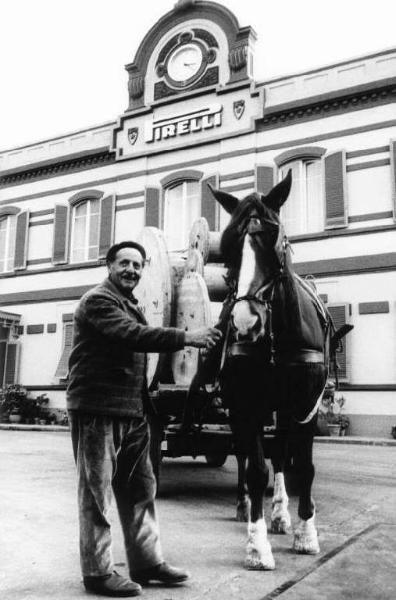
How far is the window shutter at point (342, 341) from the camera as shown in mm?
15695

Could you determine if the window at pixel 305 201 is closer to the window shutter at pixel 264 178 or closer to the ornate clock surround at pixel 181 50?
the window shutter at pixel 264 178

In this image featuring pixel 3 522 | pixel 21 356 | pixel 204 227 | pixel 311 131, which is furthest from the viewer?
pixel 21 356

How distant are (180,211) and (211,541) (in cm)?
1574

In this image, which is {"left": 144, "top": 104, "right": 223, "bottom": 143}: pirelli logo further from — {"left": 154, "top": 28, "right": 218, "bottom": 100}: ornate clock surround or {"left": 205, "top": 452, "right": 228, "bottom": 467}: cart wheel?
{"left": 205, "top": 452, "right": 228, "bottom": 467}: cart wheel

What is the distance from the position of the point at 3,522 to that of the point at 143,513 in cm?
205

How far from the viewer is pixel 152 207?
19781 mm

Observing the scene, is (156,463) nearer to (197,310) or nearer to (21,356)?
(197,310)

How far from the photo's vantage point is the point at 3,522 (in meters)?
5.03

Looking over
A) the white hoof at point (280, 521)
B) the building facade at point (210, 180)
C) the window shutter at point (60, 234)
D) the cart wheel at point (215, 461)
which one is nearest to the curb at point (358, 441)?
the building facade at point (210, 180)

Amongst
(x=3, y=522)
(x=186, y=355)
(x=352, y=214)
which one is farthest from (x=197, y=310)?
(x=352, y=214)

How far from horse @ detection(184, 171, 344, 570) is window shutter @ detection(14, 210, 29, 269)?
18.7m

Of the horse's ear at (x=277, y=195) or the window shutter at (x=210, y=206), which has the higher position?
the window shutter at (x=210, y=206)

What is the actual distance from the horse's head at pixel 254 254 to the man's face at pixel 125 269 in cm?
64

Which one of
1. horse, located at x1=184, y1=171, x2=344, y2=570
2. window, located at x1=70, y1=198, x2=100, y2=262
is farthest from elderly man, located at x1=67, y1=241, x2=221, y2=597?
window, located at x1=70, y1=198, x2=100, y2=262
